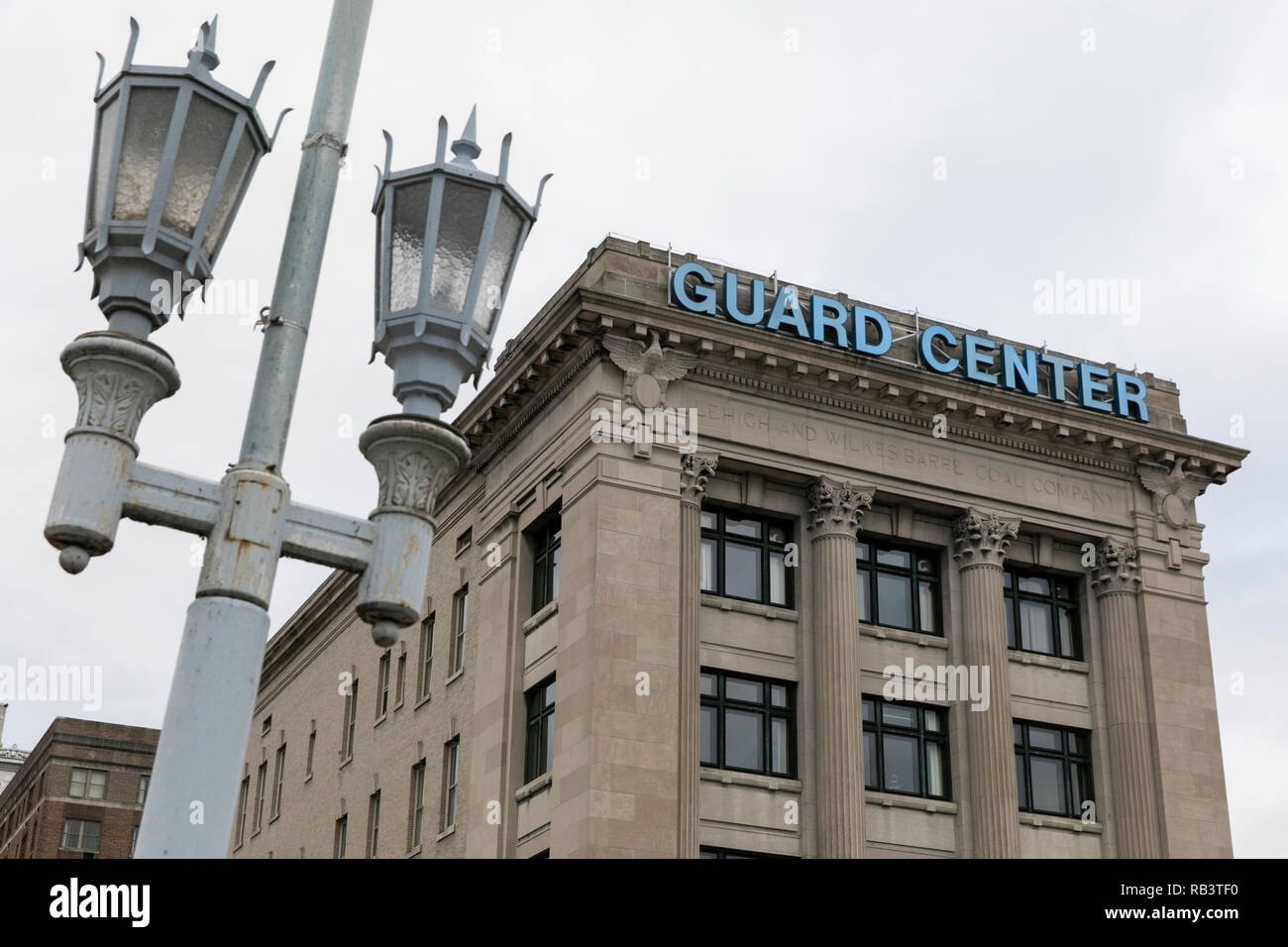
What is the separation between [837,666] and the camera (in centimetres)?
3459

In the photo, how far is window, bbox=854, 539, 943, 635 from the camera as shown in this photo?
37.2 meters

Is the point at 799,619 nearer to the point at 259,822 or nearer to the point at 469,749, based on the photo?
the point at 469,749

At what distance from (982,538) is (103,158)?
1279 inches

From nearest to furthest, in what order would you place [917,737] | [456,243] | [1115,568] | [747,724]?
[456,243] < [747,724] < [917,737] < [1115,568]

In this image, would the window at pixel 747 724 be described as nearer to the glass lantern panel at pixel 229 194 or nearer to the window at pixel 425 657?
the window at pixel 425 657

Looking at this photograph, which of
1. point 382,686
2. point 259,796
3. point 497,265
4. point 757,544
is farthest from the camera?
point 259,796

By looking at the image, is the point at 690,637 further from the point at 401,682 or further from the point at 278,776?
the point at 278,776

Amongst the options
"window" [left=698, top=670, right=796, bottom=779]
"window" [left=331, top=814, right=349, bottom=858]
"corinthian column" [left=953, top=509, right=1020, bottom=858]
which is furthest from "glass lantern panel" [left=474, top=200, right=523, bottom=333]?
"window" [left=331, top=814, right=349, bottom=858]

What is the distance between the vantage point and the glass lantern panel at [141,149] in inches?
264

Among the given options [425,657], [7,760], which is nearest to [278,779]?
[425,657]

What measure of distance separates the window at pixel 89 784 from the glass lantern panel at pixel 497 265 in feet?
321

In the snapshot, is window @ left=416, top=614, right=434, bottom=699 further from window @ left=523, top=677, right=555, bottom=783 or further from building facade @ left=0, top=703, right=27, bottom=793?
building facade @ left=0, top=703, right=27, bottom=793
